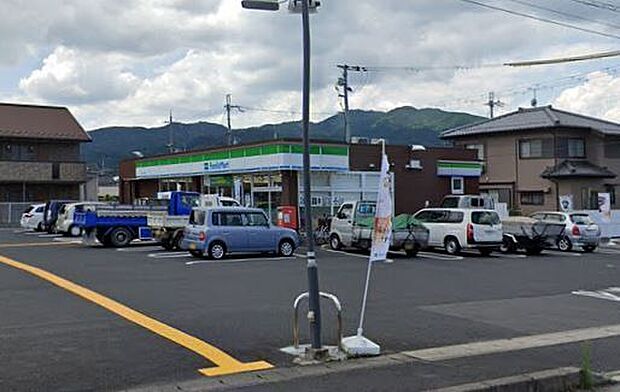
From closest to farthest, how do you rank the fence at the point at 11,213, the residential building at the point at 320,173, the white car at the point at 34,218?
1. the residential building at the point at 320,173
2. the white car at the point at 34,218
3. the fence at the point at 11,213

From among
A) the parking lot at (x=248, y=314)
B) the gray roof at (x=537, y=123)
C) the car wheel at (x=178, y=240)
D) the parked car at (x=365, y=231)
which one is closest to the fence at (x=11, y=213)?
the car wheel at (x=178, y=240)

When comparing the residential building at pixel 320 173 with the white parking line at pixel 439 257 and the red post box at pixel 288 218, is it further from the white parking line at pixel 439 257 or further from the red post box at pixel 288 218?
the white parking line at pixel 439 257

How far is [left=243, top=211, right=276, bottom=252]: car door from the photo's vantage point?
23188 mm

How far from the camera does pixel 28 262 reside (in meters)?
20.7

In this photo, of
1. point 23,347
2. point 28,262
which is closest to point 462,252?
point 28,262

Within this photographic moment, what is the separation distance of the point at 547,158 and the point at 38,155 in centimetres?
3266

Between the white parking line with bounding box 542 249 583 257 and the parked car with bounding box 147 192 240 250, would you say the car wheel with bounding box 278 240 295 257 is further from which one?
the white parking line with bounding box 542 249 583 257

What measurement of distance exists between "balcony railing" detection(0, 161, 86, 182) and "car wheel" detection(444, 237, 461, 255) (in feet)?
101

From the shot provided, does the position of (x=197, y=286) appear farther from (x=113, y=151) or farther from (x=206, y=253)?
(x=113, y=151)

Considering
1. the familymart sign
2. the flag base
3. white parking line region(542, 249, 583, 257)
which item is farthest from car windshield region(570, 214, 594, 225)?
the flag base

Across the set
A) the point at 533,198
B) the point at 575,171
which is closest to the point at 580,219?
the point at 575,171

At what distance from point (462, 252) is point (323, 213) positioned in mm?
7761

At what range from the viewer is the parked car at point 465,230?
2559 cm

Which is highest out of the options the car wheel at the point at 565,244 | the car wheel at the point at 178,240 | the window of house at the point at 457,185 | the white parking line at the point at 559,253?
the window of house at the point at 457,185
